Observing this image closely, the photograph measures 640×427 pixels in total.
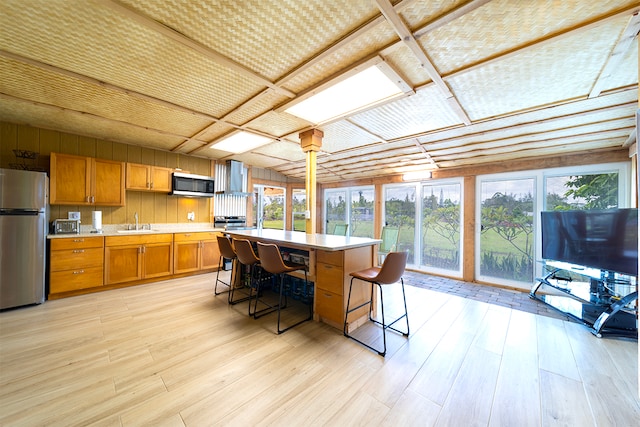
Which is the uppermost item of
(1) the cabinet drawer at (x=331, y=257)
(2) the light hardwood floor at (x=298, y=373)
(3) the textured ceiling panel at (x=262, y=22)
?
(3) the textured ceiling panel at (x=262, y=22)

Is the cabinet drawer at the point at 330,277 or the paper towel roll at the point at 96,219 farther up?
the paper towel roll at the point at 96,219

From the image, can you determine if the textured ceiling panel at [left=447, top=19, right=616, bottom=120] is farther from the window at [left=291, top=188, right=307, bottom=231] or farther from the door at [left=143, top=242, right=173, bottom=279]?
the window at [left=291, top=188, right=307, bottom=231]

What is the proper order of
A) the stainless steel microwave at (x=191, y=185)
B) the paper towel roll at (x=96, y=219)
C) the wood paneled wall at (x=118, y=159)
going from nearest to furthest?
the wood paneled wall at (x=118, y=159) < the paper towel roll at (x=96, y=219) < the stainless steel microwave at (x=191, y=185)

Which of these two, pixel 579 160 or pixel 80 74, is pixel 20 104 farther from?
pixel 579 160

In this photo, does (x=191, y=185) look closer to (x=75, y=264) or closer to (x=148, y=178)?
(x=148, y=178)

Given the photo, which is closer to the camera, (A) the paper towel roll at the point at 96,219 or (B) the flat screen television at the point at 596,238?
(B) the flat screen television at the point at 596,238

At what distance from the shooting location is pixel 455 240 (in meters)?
4.89

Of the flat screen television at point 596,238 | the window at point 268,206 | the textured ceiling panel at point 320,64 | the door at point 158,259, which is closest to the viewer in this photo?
the textured ceiling panel at point 320,64

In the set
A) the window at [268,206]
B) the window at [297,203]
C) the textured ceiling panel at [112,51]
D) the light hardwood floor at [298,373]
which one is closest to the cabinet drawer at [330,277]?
the light hardwood floor at [298,373]

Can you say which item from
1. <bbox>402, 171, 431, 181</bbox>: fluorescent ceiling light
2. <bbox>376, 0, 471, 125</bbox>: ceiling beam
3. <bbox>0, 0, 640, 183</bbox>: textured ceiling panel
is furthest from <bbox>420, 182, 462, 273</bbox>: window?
<bbox>376, 0, 471, 125</bbox>: ceiling beam

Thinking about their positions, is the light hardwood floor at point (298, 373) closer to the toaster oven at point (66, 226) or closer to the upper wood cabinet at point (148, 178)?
the toaster oven at point (66, 226)

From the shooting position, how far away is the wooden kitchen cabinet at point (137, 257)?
368 cm

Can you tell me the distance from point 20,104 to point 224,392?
13.1 feet

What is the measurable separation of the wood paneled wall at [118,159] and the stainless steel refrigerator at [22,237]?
75 cm
